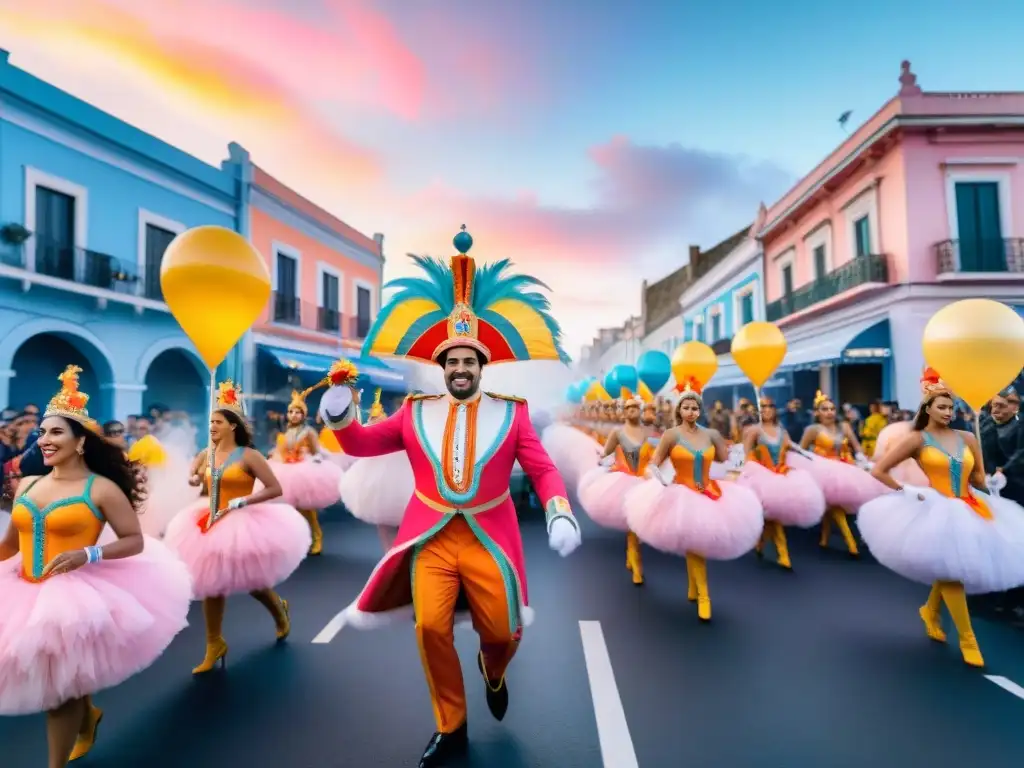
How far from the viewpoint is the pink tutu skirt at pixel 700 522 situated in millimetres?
5129

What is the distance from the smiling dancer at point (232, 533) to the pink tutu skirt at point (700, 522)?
9.49ft

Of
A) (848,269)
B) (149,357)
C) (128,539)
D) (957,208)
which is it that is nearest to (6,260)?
(149,357)

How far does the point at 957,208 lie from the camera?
1444cm

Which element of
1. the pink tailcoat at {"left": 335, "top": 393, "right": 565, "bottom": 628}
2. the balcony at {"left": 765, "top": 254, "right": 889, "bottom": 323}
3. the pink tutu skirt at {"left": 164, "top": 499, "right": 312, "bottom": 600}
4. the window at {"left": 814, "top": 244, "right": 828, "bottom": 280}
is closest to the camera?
the pink tailcoat at {"left": 335, "top": 393, "right": 565, "bottom": 628}

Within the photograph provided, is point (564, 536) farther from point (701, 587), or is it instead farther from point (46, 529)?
point (701, 587)

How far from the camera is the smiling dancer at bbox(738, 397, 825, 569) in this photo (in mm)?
6875

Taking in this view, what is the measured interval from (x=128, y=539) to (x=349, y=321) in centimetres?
1991

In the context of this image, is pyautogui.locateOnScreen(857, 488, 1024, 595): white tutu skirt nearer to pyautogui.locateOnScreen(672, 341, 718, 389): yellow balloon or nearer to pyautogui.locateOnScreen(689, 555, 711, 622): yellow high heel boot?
pyautogui.locateOnScreen(689, 555, 711, 622): yellow high heel boot

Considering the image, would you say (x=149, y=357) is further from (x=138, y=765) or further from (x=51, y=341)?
(x=138, y=765)

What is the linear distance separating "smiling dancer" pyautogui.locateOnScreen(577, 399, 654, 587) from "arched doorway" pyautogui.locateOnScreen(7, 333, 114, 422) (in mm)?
11056

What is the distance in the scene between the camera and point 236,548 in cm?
415

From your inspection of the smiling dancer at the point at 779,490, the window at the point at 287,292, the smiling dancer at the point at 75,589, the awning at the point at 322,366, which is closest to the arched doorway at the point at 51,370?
the awning at the point at 322,366

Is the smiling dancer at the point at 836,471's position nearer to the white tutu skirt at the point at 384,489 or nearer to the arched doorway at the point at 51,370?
the white tutu skirt at the point at 384,489

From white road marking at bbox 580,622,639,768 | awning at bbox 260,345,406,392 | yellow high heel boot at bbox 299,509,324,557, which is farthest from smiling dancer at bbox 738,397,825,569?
awning at bbox 260,345,406,392
